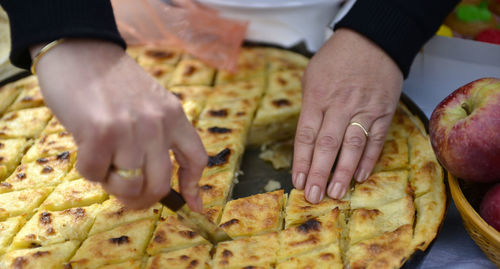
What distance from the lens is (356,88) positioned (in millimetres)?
1945

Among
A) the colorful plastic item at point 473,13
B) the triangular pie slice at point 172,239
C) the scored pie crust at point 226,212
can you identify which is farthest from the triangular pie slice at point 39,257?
the colorful plastic item at point 473,13

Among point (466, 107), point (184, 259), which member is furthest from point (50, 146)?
point (466, 107)

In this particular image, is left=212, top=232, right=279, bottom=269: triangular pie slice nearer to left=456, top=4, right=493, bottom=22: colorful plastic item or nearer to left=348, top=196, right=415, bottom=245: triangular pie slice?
left=348, top=196, right=415, bottom=245: triangular pie slice

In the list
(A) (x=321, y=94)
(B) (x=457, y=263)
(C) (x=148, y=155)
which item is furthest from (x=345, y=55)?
(C) (x=148, y=155)

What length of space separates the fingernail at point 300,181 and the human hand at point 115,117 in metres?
0.66

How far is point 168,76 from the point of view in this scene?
2619 mm

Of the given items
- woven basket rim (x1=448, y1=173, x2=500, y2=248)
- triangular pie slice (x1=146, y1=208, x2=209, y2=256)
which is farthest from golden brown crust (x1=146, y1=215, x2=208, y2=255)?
woven basket rim (x1=448, y1=173, x2=500, y2=248)

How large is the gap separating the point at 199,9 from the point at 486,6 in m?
1.57

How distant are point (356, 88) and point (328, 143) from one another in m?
0.28

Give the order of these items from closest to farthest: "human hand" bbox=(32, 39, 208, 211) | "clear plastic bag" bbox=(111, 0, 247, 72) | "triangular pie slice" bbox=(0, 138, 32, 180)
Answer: "human hand" bbox=(32, 39, 208, 211)
"triangular pie slice" bbox=(0, 138, 32, 180)
"clear plastic bag" bbox=(111, 0, 247, 72)

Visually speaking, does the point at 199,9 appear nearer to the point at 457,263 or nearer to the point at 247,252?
the point at 247,252

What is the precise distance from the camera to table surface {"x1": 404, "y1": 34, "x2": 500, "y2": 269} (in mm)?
1695

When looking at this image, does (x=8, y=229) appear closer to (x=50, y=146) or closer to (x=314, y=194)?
(x=50, y=146)

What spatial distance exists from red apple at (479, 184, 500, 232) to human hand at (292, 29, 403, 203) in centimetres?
46
